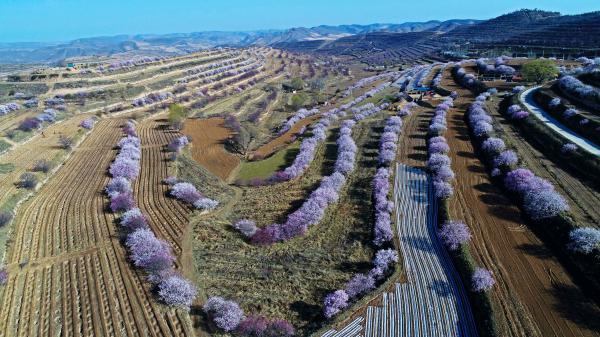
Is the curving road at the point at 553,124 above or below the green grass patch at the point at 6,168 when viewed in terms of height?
above

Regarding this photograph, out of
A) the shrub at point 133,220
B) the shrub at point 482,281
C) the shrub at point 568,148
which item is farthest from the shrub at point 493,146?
the shrub at point 133,220

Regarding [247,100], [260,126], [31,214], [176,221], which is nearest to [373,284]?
[176,221]

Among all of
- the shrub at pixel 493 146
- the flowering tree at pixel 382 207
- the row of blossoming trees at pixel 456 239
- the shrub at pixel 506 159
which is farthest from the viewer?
the shrub at pixel 493 146

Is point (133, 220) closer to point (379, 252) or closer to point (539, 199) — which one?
point (379, 252)

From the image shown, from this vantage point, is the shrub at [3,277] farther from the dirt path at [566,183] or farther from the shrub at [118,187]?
the dirt path at [566,183]

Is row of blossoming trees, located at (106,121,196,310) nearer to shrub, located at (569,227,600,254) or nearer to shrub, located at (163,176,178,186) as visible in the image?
shrub, located at (163,176,178,186)

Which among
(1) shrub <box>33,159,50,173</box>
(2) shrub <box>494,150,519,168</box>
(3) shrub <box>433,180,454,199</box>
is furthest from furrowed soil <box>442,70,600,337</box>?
(1) shrub <box>33,159,50,173</box>

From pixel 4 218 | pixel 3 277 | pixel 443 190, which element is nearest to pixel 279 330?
pixel 3 277
